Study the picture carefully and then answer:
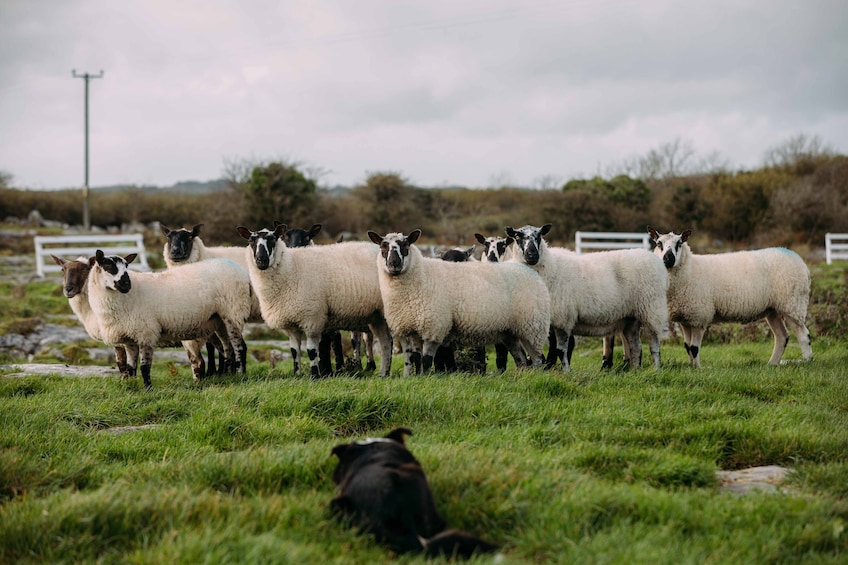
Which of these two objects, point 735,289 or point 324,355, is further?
point 735,289

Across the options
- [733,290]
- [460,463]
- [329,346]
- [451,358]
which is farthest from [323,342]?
[733,290]

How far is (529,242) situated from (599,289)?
1.20 m

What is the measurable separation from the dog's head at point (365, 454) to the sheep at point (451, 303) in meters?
4.73

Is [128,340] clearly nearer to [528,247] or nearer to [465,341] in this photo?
[465,341]

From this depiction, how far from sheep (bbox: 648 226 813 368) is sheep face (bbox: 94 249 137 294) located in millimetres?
7701

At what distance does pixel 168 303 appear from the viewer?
9.92m

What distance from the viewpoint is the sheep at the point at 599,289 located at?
10.3m

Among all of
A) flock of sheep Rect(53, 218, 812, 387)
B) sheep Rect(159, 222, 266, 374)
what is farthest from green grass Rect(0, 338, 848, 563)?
sheep Rect(159, 222, 266, 374)

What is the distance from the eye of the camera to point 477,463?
15.1 ft

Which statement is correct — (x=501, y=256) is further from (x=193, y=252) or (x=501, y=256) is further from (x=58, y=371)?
(x=58, y=371)

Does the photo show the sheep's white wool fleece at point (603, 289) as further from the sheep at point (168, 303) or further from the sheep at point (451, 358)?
the sheep at point (168, 303)

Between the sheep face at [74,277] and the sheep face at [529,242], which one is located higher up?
the sheep face at [529,242]

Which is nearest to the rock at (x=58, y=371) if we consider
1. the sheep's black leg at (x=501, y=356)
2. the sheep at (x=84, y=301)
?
the sheep at (x=84, y=301)

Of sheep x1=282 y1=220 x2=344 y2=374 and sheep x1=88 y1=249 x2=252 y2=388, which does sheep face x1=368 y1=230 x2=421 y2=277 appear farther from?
sheep x1=88 y1=249 x2=252 y2=388
